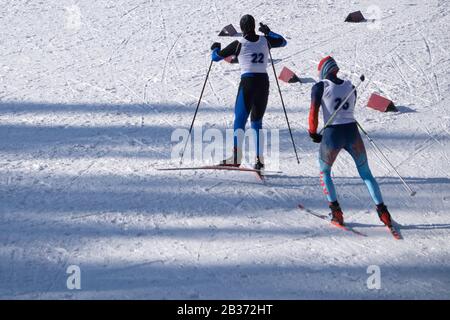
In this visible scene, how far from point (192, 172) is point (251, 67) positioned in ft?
5.15

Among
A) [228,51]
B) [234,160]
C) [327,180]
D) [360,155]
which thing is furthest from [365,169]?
[228,51]

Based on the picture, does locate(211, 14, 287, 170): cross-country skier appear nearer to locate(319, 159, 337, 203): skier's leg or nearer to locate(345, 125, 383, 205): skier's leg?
locate(319, 159, 337, 203): skier's leg

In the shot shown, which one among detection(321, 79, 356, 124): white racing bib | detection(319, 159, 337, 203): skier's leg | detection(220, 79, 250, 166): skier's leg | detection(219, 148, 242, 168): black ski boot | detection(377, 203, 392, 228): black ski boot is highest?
detection(220, 79, 250, 166): skier's leg

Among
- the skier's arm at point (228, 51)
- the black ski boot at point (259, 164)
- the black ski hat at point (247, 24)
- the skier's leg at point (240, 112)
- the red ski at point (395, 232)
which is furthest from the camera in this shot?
the black ski boot at point (259, 164)

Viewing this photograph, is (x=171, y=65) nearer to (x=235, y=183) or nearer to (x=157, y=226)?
(x=235, y=183)

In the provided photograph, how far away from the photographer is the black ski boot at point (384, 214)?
725 centimetres

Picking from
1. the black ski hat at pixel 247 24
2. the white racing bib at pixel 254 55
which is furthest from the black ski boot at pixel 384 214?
the black ski hat at pixel 247 24

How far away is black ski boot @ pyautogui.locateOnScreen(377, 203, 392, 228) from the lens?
725cm

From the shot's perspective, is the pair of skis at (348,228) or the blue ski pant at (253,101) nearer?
the pair of skis at (348,228)

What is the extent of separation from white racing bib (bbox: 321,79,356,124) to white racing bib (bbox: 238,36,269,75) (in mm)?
1306

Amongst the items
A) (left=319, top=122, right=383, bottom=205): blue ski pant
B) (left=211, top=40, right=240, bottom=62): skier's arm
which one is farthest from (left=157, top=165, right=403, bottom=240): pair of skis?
(left=211, top=40, right=240, bottom=62): skier's arm

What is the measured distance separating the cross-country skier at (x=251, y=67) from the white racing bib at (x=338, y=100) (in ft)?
4.32

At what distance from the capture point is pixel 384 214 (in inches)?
285

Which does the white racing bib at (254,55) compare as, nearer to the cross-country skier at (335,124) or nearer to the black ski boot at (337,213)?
the cross-country skier at (335,124)
